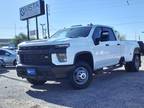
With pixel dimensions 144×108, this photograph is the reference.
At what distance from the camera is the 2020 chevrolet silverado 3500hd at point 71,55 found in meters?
10.3

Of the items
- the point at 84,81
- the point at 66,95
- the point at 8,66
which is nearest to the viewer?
the point at 66,95

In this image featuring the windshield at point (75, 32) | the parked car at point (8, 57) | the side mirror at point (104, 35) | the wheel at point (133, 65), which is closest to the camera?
the windshield at point (75, 32)

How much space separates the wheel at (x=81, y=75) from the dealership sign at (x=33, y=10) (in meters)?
22.4

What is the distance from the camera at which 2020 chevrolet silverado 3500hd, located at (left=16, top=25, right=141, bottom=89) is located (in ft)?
33.8

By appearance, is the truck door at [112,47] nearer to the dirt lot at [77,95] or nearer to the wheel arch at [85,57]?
the dirt lot at [77,95]

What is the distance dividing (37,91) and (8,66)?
13796mm

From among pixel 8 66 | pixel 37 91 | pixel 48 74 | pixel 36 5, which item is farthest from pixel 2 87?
pixel 36 5

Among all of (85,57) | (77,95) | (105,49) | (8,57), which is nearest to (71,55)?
Answer: (85,57)

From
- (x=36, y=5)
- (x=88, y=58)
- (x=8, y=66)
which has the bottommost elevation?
(x=8, y=66)

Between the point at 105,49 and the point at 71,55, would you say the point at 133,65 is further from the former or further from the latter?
the point at 71,55

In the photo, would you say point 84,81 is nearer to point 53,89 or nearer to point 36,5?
point 53,89

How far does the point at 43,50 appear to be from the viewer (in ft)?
34.3

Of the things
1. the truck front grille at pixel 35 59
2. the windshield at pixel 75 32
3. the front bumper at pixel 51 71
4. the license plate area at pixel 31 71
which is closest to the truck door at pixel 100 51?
the windshield at pixel 75 32

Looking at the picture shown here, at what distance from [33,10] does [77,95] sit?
80.8 ft
